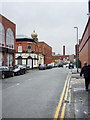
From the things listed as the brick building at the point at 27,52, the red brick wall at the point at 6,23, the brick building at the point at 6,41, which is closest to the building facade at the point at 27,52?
the brick building at the point at 27,52

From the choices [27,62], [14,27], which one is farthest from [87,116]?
[27,62]

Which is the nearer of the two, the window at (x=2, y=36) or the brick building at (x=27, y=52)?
the window at (x=2, y=36)

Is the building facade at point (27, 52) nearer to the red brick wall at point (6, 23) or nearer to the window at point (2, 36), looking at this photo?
the red brick wall at point (6, 23)

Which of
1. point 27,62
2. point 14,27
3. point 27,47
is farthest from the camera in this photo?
point 27,47

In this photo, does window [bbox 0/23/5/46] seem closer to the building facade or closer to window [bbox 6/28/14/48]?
window [bbox 6/28/14/48]

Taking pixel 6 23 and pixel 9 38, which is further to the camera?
pixel 9 38

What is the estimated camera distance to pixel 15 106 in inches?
298

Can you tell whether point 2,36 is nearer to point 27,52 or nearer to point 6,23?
point 6,23

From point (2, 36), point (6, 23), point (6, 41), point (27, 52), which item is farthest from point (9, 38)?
point (27, 52)

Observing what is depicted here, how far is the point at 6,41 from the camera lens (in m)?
36.7

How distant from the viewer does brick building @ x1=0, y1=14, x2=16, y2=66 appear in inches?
1361

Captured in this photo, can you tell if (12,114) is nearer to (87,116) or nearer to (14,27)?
(87,116)

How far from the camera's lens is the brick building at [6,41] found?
113ft

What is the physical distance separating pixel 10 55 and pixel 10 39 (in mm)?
3401
